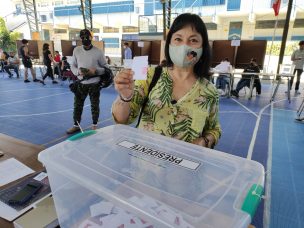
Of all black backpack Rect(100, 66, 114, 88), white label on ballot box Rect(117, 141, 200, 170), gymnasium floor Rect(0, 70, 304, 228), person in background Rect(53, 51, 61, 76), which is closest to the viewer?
white label on ballot box Rect(117, 141, 200, 170)

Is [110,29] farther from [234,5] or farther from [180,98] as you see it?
[180,98]

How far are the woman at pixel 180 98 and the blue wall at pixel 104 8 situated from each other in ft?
52.4

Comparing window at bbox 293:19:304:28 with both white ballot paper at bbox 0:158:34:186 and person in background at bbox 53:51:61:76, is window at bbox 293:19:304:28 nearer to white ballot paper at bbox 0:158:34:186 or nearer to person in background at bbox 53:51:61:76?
person in background at bbox 53:51:61:76

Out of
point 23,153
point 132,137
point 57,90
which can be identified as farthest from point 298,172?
point 57,90

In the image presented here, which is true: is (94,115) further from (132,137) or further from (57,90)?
(57,90)

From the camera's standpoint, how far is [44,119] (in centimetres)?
427

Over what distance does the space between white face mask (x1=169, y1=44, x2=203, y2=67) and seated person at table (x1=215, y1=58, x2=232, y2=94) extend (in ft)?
19.0

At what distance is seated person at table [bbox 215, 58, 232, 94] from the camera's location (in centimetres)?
665

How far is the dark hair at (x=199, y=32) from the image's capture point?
107 cm

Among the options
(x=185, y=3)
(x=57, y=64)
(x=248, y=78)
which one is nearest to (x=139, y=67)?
(x=248, y=78)

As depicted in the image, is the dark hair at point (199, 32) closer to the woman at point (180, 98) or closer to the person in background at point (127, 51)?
the woman at point (180, 98)

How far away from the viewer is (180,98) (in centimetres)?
110

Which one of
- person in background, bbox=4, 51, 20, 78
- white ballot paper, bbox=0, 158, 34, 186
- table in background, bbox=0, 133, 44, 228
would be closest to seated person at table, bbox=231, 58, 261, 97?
table in background, bbox=0, 133, 44, 228

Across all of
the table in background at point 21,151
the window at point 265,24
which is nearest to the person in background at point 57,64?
the table in background at point 21,151
